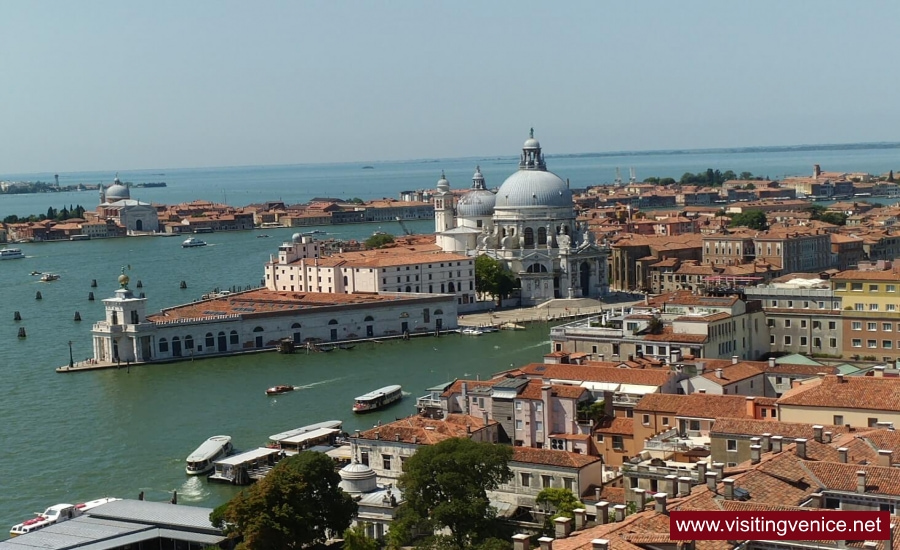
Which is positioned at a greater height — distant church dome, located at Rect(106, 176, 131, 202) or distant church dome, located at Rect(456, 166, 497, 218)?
distant church dome, located at Rect(456, 166, 497, 218)

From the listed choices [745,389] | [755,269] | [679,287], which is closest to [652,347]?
[745,389]

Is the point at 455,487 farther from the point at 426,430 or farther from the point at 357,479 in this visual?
the point at 426,430

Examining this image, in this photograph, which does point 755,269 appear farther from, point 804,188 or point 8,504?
point 804,188

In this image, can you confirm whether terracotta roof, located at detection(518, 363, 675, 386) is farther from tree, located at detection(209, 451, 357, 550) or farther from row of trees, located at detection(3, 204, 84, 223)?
row of trees, located at detection(3, 204, 84, 223)

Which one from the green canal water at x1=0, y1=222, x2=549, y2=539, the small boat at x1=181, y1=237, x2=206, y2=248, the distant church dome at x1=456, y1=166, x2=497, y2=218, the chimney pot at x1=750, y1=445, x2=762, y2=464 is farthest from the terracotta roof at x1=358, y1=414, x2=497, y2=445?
the small boat at x1=181, y1=237, x2=206, y2=248

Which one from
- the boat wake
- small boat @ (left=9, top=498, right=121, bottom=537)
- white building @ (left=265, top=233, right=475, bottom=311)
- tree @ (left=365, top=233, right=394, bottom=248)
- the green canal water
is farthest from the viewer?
tree @ (left=365, top=233, right=394, bottom=248)

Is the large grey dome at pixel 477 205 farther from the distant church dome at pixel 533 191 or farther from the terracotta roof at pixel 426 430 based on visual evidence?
the terracotta roof at pixel 426 430
